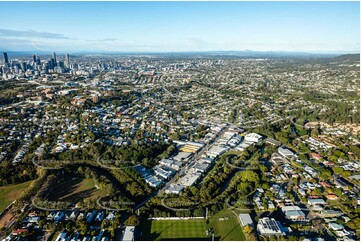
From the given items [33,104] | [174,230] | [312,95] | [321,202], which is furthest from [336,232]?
[33,104]

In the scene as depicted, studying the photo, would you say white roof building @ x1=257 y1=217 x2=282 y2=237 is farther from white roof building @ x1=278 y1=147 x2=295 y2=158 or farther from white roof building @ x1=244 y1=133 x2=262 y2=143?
white roof building @ x1=244 y1=133 x2=262 y2=143

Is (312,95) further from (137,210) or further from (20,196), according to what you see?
(20,196)

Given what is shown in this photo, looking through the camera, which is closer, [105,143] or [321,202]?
[321,202]

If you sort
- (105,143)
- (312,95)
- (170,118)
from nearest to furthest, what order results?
(105,143), (170,118), (312,95)

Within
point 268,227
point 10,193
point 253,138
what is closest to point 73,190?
point 10,193

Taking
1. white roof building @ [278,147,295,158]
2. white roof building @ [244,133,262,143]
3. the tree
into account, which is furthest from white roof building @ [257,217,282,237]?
white roof building @ [244,133,262,143]

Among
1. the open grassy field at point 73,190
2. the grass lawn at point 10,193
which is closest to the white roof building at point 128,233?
the open grassy field at point 73,190

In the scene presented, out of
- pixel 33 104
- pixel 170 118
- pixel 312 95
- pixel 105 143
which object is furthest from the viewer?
pixel 312 95
